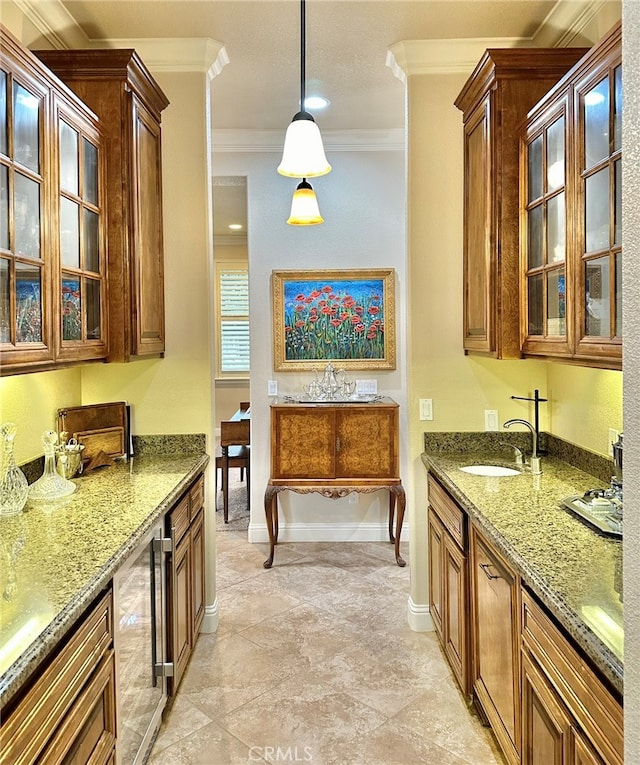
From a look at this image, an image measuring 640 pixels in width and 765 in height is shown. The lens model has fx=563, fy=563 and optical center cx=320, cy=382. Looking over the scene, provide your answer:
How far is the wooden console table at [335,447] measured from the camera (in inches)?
148

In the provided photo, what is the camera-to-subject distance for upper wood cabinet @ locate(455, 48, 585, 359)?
91.7 inches

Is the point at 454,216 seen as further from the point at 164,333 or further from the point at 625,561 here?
the point at 625,561

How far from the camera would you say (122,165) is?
2377 mm

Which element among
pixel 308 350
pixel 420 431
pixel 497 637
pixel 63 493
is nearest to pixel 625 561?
pixel 497 637

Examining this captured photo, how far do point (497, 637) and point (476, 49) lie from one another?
8.91ft

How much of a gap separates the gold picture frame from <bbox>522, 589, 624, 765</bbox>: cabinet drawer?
9.37 feet

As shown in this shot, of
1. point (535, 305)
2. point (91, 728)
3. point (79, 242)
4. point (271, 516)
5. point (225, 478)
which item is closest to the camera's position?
point (91, 728)

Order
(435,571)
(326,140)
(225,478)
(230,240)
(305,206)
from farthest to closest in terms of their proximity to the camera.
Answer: (230,240)
(225,478)
(326,140)
(305,206)
(435,571)

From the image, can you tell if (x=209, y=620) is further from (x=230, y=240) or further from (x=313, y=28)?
(x=230, y=240)

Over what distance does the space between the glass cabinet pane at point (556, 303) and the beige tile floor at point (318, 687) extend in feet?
5.18

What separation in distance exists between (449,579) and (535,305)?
1.23m

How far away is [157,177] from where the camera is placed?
9.23 ft

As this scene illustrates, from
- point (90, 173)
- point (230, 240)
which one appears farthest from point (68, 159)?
point (230, 240)

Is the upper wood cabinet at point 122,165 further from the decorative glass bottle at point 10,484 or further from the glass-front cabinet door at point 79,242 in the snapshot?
the decorative glass bottle at point 10,484
